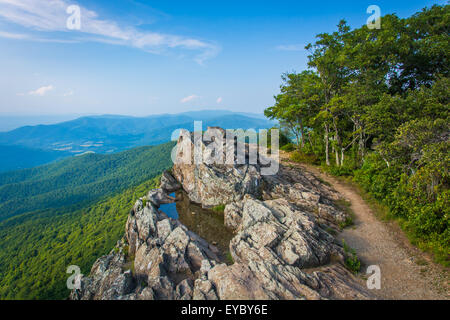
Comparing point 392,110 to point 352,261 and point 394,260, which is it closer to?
point 394,260

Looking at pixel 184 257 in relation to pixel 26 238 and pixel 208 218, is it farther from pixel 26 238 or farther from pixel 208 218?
pixel 26 238

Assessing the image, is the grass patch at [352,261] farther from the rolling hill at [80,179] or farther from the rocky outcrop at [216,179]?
the rolling hill at [80,179]

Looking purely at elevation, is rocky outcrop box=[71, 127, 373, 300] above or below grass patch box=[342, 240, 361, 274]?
above

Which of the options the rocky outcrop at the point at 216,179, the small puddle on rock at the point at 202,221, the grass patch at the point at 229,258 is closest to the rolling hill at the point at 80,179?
the rocky outcrop at the point at 216,179

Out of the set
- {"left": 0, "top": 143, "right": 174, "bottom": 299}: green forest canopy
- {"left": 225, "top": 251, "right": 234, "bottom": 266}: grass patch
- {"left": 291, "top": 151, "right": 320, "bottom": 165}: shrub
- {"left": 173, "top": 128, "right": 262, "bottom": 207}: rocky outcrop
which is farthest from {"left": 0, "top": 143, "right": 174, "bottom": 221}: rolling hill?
{"left": 225, "top": 251, "right": 234, "bottom": 266}: grass patch

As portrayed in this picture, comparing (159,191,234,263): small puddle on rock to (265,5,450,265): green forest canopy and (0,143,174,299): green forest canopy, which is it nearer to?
(265,5,450,265): green forest canopy

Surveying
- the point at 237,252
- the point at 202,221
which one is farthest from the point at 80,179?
the point at 237,252
